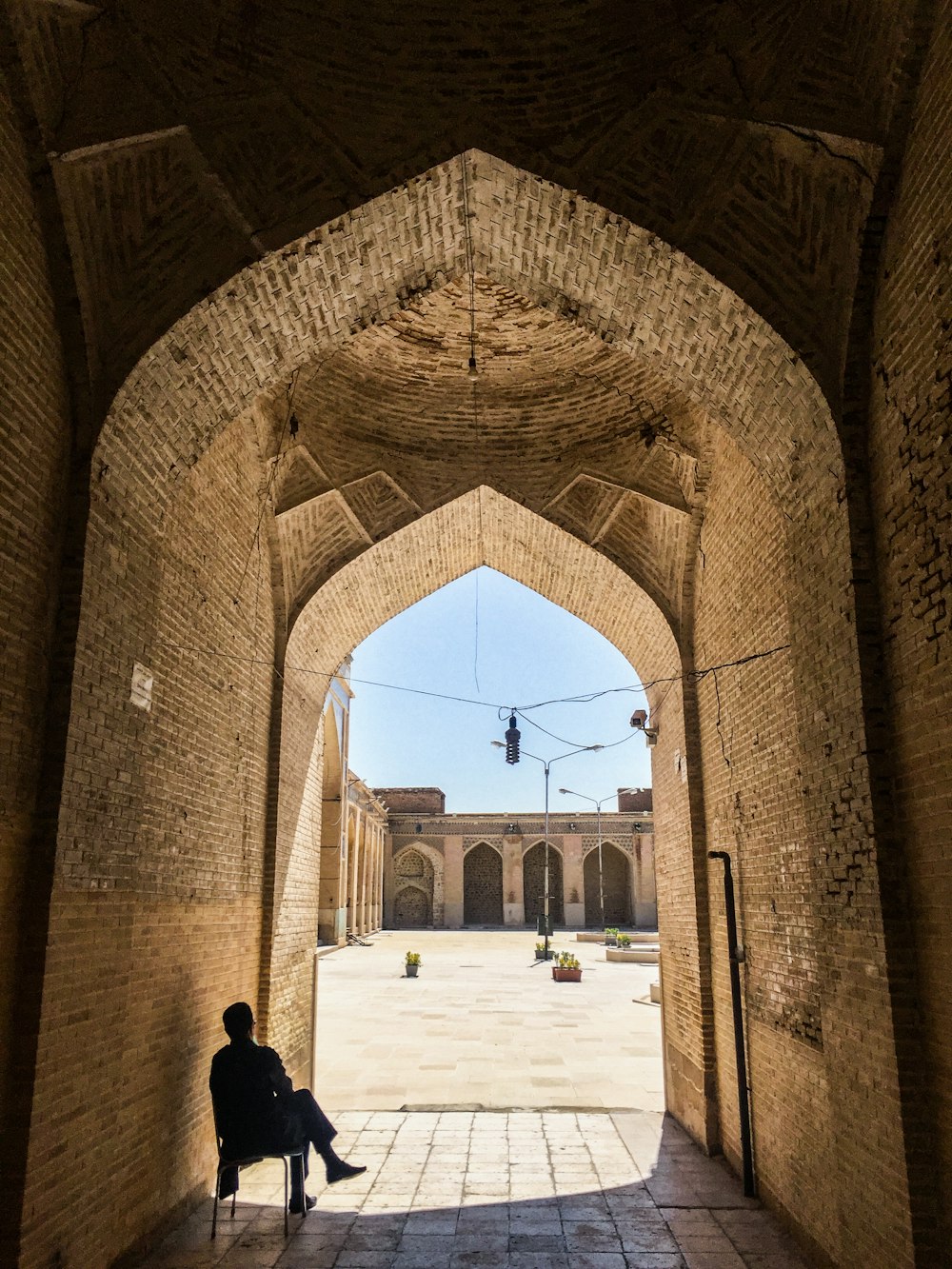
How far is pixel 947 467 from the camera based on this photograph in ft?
12.5

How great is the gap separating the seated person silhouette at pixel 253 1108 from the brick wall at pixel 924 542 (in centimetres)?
374

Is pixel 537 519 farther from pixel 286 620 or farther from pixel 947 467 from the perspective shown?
pixel 947 467

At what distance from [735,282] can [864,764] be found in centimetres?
279

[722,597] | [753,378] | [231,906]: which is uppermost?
[753,378]

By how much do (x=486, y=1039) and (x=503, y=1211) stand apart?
655 cm

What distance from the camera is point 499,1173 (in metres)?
6.63

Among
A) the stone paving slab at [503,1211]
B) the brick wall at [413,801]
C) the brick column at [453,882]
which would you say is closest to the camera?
the stone paving slab at [503,1211]

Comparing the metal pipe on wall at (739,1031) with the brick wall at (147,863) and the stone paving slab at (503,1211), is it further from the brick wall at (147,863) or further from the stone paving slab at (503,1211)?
the brick wall at (147,863)

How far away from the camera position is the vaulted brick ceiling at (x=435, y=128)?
187 inches

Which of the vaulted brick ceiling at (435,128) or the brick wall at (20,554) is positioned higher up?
the vaulted brick ceiling at (435,128)

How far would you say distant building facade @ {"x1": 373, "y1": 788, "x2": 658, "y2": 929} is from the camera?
138 ft

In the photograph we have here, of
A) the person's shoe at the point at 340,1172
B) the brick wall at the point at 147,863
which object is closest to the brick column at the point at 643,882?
the brick wall at the point at 147,863

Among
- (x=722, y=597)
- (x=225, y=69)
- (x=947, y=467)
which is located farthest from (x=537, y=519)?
(x=947, y=467)

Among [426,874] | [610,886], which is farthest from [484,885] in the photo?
Answer: [610,886]
